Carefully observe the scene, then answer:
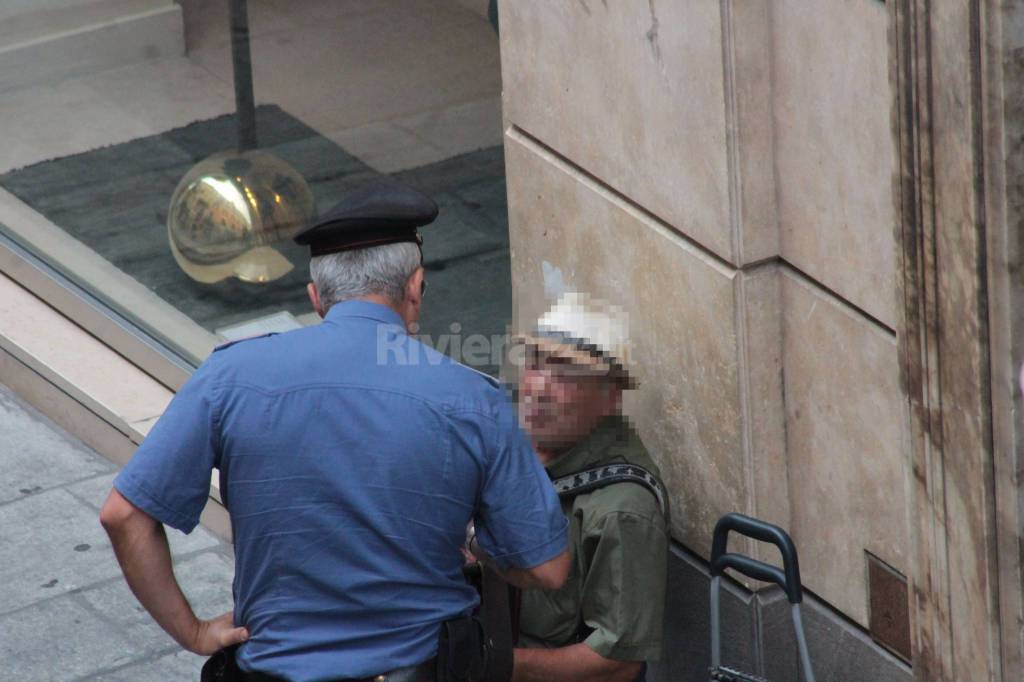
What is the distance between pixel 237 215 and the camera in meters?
6.58

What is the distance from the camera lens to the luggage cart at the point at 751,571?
4.00 m

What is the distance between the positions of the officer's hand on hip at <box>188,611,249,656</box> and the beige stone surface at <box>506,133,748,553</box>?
1205 millimetres

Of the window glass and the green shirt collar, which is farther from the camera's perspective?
the window glass

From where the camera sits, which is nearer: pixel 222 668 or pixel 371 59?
pixel 222 668

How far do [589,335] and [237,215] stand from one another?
2.55 meters

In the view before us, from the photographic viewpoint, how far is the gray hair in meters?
3.65

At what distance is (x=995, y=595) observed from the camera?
3.54 meters

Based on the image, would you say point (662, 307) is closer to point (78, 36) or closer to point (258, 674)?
point (258, 674)

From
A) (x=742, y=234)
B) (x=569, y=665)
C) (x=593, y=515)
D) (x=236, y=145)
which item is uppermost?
(x=742, y=234)

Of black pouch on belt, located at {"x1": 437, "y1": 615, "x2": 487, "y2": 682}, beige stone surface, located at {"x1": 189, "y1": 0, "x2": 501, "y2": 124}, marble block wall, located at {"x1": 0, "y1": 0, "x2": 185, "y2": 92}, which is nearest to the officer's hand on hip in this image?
black pouch on belt, located at {"x1": 437, "y1": 615, "x2": 487, "y2": 682}

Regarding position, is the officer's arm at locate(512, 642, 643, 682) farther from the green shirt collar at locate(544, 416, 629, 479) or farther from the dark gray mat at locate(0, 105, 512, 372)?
the dark gray mat at locate(0, 105, 512, 372)

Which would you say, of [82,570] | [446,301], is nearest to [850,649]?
[446,301]

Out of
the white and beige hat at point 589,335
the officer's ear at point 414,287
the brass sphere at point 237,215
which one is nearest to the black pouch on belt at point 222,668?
the officer's ear at point 414,287

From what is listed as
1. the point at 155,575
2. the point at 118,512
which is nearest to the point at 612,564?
the point at 155,575
